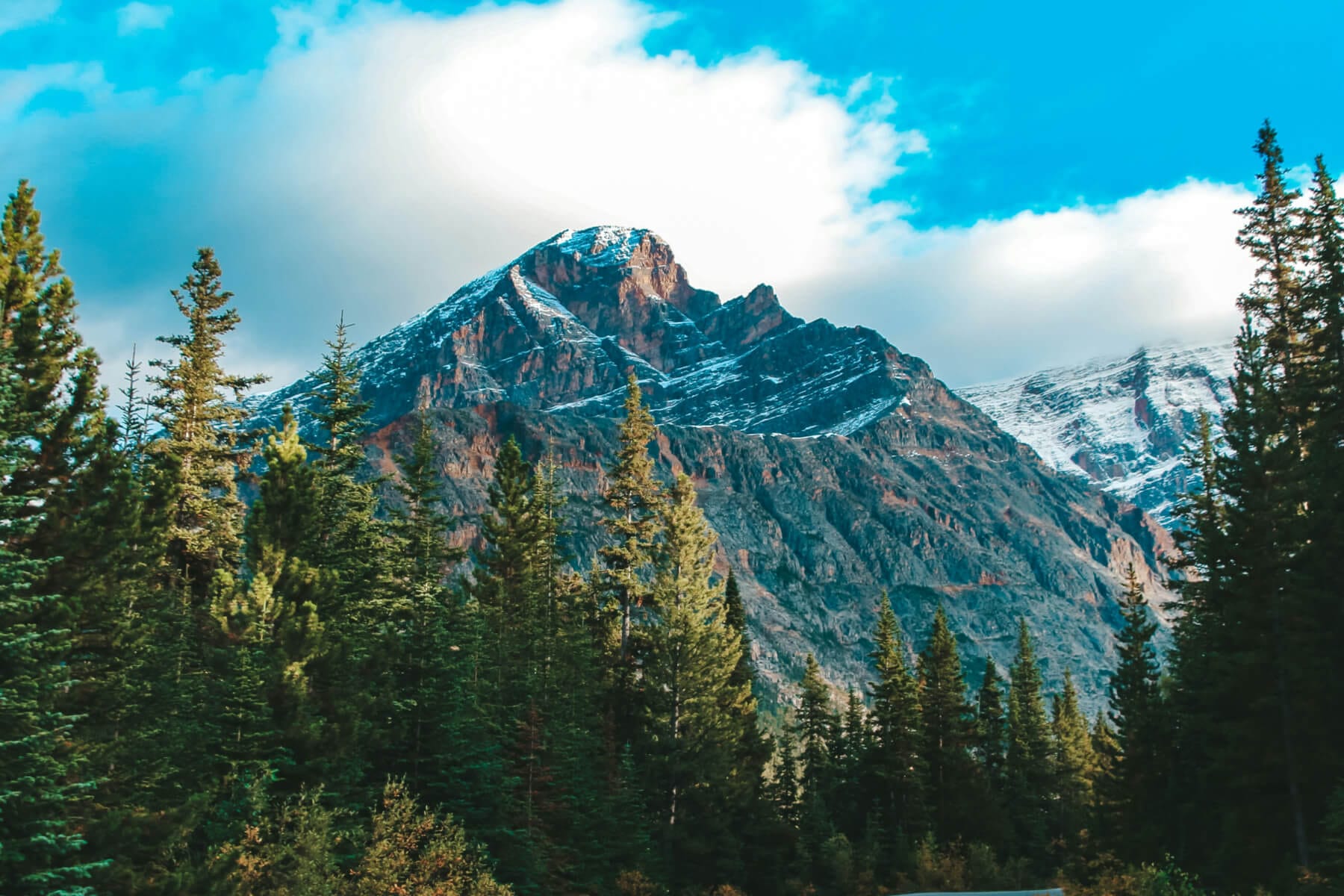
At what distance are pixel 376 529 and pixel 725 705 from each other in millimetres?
21839

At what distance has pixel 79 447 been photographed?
24.5m

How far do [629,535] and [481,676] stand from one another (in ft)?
36.6

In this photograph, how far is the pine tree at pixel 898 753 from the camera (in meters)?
62.1

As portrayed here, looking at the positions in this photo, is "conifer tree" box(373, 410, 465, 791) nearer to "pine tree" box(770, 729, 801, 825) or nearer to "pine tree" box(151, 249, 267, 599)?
"pine tree" box(151, 249, 267, 599)

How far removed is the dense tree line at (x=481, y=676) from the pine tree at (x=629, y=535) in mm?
237

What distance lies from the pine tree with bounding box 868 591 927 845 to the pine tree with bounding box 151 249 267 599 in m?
38.1

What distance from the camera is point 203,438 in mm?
36406

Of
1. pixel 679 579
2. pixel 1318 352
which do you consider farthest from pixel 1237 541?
pixel 679 579

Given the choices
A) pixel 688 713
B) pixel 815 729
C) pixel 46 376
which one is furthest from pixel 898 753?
pixel 46 376

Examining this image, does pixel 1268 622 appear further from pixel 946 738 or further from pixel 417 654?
pixel 946 738

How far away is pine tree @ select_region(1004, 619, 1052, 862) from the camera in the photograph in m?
74.1

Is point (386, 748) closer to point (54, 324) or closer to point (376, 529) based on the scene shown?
point (376, 529)

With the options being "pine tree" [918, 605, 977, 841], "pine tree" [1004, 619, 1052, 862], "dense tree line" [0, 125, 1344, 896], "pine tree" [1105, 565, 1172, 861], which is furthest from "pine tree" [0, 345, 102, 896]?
"pine tree" [1004, 619, 1052, 862]

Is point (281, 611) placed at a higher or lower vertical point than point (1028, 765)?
higher
